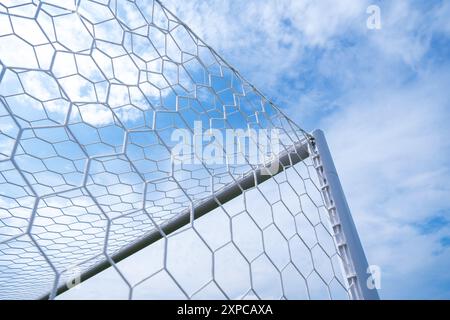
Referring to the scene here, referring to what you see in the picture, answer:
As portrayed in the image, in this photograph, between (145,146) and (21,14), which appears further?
(145,146)

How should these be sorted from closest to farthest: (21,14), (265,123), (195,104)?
(21,14), (195,104), (265,123)

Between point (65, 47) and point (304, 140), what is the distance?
150 centimetres

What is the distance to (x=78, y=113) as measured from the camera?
1371mm

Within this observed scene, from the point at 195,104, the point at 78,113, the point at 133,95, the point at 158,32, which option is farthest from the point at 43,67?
the point at 195,104

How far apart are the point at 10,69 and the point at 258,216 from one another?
1.20 m

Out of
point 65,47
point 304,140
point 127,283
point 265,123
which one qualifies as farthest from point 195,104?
point 127,283

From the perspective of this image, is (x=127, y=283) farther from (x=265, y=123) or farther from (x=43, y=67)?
(x=265, y=123)

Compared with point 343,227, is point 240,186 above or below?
above

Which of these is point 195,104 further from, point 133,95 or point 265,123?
point 265,123

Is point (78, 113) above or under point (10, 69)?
above

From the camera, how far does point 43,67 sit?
115cm
